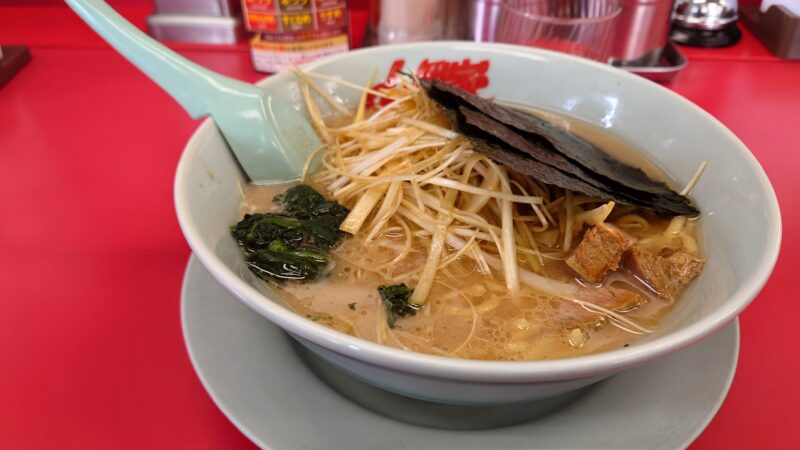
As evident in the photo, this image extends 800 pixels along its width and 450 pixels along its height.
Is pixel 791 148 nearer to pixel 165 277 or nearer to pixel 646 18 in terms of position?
pixel 646 18

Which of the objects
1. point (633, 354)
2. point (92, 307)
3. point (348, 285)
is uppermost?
point (633, 354)

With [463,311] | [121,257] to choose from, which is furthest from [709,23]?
[121,257]

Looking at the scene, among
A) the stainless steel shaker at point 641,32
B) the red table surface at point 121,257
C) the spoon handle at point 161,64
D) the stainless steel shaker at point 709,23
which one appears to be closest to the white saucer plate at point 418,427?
the red table surface at point 121,257

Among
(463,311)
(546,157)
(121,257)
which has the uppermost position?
(546,157)

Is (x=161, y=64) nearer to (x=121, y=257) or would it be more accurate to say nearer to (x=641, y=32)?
(x=121, y=257)

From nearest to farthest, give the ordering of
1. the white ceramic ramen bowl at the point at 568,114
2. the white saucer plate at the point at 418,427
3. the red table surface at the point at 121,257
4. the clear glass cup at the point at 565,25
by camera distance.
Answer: the white ceramic ramen bowl at the point at 568,114, the white saucer plate at the point at 418,427, the red table surface at the point at 121,257, the clear glass cup at the point at 565,25

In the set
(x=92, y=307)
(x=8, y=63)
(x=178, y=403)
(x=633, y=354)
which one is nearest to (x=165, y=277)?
(x=92, y=307)

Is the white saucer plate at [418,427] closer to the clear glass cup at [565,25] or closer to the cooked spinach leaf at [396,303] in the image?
the cooked spinach leaf at [396,303]
